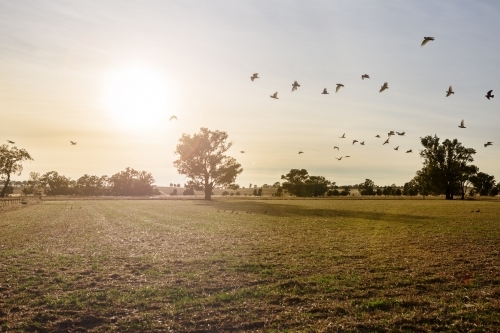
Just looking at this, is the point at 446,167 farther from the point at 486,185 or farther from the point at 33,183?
the point at 33,183

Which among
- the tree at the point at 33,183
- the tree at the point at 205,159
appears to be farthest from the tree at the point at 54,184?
the tree at the point at 205,159

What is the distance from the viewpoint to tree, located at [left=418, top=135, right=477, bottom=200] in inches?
5437

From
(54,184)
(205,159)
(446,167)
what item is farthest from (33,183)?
(446,167)

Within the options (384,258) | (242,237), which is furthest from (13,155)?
(384,258)

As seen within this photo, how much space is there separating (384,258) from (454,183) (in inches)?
5212

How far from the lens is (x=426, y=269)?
17.6m

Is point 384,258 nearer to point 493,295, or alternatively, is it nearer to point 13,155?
point 493,295

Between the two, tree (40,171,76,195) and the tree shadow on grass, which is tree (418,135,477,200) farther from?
tree (40,171,76,195)

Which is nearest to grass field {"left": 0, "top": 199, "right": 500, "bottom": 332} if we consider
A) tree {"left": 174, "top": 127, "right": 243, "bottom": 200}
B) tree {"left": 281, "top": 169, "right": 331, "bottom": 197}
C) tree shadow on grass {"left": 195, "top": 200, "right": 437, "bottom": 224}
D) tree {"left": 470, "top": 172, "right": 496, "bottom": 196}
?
tree shadow on grass {"left": 195, "top": 200, "right": 437, "bottom": 224}

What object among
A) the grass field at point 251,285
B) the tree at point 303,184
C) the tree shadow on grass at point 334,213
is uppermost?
the tree at point 303,184

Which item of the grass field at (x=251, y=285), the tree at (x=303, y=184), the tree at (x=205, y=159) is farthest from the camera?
the tree at (x=303, y=184)

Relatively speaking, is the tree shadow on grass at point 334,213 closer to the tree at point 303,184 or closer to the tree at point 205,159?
the tree at point 205,159

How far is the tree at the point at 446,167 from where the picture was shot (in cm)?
13809

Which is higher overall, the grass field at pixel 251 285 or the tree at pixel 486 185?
the tree at pixel 486 185
